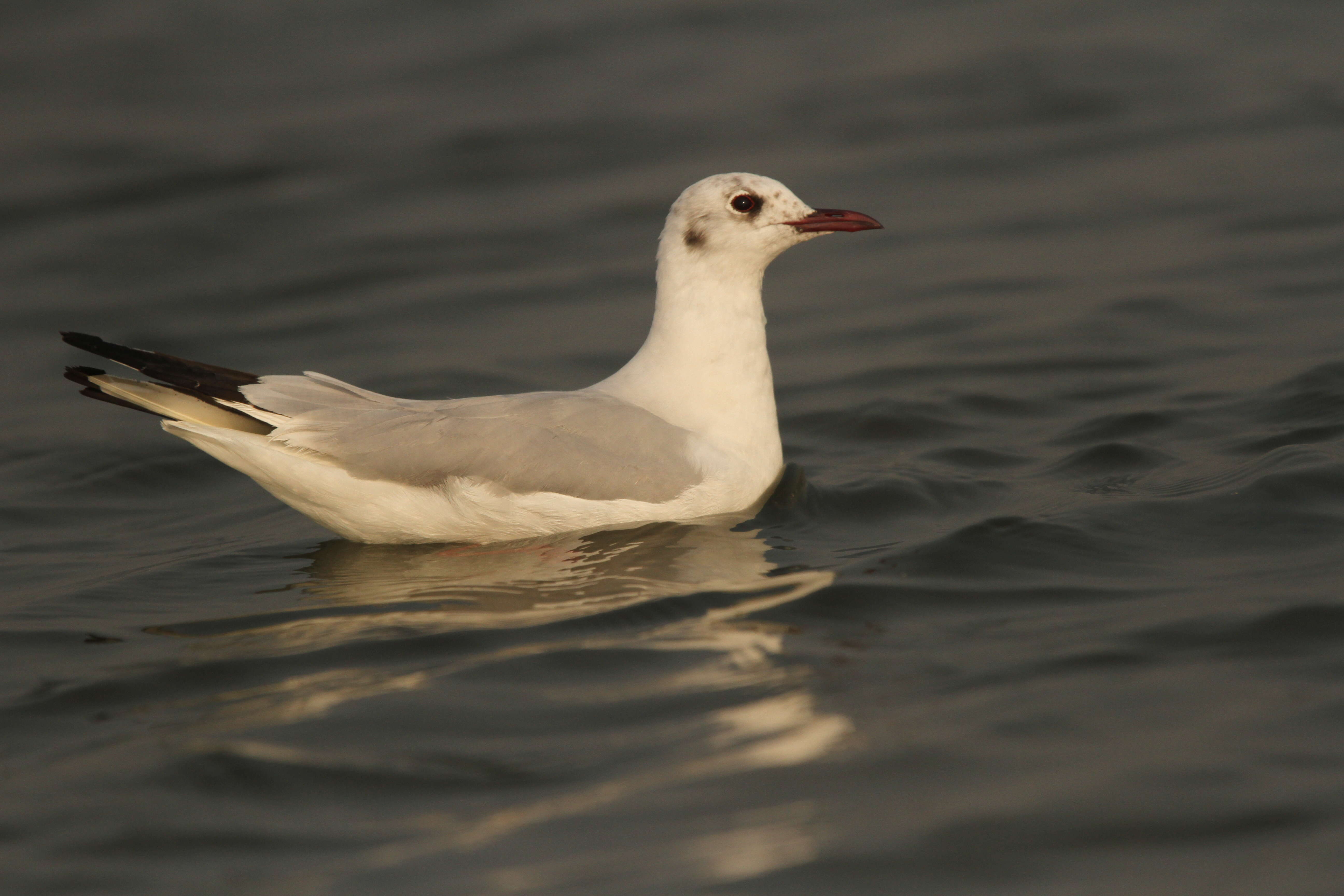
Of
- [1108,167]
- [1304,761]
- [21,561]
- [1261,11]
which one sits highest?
[1261,11]

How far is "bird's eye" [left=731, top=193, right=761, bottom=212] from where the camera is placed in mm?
6773

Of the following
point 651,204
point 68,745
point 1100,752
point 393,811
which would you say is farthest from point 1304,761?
point 651,204

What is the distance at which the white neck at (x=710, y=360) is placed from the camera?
6742 millimetres

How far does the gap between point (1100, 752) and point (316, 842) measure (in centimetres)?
212

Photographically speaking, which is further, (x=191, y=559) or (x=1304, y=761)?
(x=191, y=559)

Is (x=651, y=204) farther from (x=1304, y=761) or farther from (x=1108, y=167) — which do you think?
(x=1304, y=761)

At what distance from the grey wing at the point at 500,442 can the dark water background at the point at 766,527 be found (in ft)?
0.84

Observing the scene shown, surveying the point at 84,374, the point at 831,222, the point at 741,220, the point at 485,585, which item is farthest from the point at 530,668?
the point at 831,222

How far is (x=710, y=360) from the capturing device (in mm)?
6816

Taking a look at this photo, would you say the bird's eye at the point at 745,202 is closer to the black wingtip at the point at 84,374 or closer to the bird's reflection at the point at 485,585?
Result: the bird's reflection at the point at 485,585

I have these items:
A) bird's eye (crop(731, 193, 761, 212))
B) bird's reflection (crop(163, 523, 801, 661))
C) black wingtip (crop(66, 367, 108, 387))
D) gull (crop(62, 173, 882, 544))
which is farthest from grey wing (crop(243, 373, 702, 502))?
bird's eye (crop(731, 193, 761, 212))

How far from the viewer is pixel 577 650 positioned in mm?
5117

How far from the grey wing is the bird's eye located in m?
1.08

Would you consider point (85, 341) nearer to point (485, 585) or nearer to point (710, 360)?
point (485, 585)
